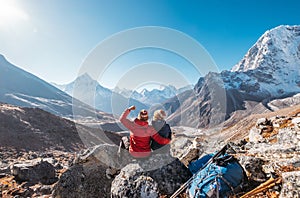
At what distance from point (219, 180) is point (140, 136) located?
334 cm

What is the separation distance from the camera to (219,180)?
17.8 feet

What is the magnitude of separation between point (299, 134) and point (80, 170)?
28.9 feet

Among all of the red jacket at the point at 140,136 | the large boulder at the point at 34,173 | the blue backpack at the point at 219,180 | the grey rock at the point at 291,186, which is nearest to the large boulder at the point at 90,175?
the red jacket at the point at 140,136

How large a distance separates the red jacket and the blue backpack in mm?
2420

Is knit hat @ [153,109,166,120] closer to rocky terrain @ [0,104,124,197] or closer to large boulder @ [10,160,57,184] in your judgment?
rocky terrain @ [0,104,124,197]

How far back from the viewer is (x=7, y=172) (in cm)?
1727

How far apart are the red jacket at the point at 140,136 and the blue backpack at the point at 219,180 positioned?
2.42 metres

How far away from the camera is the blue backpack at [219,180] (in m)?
5.31

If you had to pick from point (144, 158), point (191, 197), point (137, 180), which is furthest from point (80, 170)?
point (191, 197)

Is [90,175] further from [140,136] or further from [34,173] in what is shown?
[34,173]

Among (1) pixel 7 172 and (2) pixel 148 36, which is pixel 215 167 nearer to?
(2) pixel 148 36

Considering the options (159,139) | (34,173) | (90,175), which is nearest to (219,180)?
(159,139)

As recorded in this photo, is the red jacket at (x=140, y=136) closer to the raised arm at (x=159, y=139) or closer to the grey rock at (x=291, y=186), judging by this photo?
the raised arm at (x=159, y=139)

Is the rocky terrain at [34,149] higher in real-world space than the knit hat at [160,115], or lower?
lower
